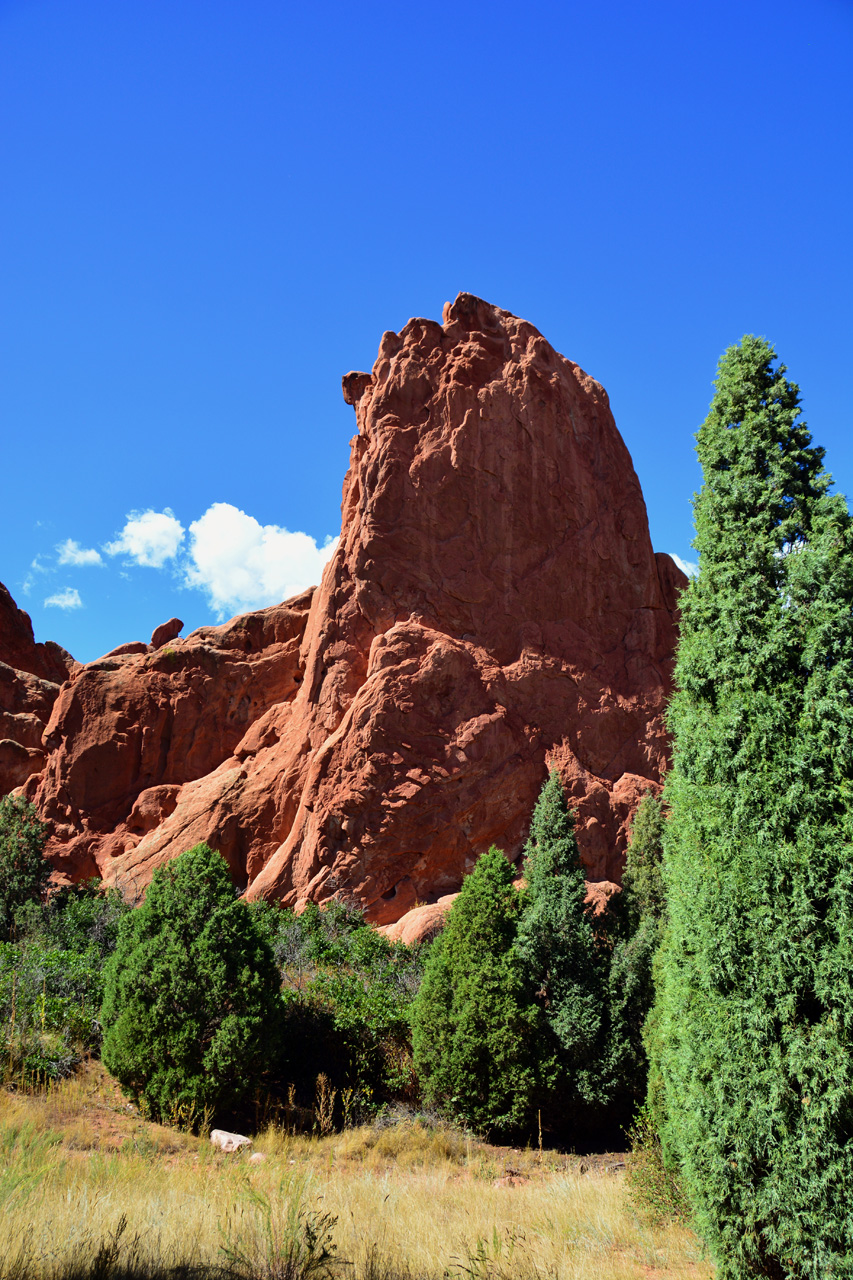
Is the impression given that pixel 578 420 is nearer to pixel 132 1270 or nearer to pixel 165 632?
pixel 165 632

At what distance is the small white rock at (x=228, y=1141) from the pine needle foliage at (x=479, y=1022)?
134 inches

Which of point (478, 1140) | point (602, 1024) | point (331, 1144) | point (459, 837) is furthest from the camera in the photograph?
point (459, 837)

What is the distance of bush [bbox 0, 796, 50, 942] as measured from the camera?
2233 centimetres

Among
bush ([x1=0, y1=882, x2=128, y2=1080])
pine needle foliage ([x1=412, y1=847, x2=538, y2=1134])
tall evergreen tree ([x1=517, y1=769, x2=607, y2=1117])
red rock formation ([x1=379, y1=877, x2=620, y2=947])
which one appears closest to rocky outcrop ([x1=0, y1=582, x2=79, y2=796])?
bush ([x1=0, y1=882, x2=128, y2=1080])

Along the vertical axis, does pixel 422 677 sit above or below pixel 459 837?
above

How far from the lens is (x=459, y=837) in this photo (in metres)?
22.7

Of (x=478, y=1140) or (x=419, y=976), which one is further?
(x=419, y=976)

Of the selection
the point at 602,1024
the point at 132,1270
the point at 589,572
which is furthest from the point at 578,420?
the point at 132,1270

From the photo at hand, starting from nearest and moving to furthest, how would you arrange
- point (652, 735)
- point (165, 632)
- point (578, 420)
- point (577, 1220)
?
1. point (577, 1220)
2. point (652, 735)
3. point (578, 420)
4. point (165, 632)

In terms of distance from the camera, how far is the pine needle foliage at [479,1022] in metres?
11.6

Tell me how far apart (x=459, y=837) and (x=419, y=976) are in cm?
687

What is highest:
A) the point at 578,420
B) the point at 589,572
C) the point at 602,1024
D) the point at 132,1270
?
the point at 578,420

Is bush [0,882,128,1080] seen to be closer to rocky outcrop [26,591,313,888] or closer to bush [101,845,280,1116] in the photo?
bush [101,845,280,1116]

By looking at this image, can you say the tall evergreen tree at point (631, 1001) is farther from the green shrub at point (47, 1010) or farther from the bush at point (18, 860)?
the bush at point (18, 860)
